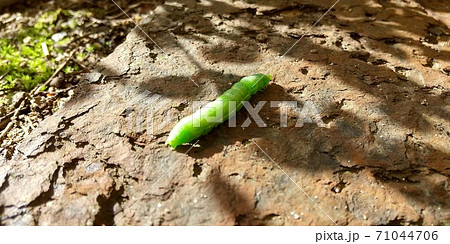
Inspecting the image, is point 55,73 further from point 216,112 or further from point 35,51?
point 216,112

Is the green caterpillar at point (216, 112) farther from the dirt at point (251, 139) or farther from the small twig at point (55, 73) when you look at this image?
the small twig at point (55, 73)

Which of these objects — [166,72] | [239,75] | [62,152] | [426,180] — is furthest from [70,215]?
[426,180]

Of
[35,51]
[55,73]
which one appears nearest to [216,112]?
[55,73]

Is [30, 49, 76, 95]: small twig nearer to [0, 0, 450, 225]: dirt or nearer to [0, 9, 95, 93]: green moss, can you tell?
[0, 9, 95, 93]: green moss

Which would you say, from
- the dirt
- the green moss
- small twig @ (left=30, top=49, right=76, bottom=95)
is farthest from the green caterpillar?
the green moss

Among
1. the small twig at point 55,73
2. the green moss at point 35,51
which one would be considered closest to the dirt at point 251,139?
the small twig at point 55,73
